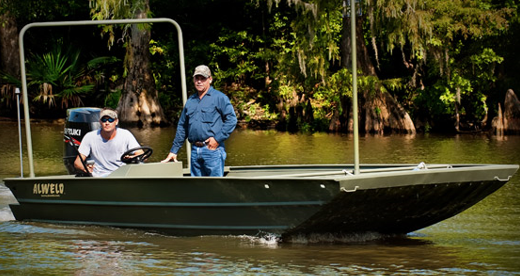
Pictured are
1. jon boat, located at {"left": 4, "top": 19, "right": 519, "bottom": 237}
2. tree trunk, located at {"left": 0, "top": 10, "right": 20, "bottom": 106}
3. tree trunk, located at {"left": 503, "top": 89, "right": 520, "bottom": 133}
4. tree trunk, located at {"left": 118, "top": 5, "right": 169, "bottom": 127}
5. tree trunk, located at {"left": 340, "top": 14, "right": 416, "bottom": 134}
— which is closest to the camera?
jon boat, located at {"left": 4, "top": 19, "right": 519, "bottom": 237}

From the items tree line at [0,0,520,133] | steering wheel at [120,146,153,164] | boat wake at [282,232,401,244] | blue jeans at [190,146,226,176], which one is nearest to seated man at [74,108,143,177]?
steering wheel at [120,146,153,164]

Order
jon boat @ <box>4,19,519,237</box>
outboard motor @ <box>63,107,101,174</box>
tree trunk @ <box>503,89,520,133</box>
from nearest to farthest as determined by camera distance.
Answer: jon boat @ <box>4,19,519,237</box>
outboard motor @ <box>63,107,101,174</box>
tree trunk @ <box>503,89,520,133</box>

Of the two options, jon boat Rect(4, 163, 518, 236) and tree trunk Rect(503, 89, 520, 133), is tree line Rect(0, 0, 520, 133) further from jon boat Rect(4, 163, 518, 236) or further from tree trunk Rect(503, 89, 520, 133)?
jon boat Rect(4, 163, 518, 236)

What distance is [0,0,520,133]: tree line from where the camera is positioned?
29312 mm

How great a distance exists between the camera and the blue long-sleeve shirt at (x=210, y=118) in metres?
10.6

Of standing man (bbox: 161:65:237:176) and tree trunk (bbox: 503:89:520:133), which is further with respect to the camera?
tree trunk (bbox: 503:89:520:133)

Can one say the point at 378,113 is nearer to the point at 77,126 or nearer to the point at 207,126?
the point at 77,126

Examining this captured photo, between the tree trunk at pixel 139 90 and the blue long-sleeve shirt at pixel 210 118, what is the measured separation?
71.0ft

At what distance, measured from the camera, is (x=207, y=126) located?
34.7 feet

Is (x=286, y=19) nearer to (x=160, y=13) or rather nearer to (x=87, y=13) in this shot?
(x=160, y=13)

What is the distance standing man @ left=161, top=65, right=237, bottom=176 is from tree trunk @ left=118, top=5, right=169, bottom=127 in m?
21.7

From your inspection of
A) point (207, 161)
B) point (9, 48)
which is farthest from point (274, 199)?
point (9, 48)

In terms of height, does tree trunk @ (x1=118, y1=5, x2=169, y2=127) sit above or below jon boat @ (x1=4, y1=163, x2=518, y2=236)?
above

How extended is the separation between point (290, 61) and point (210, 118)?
67.7ft
